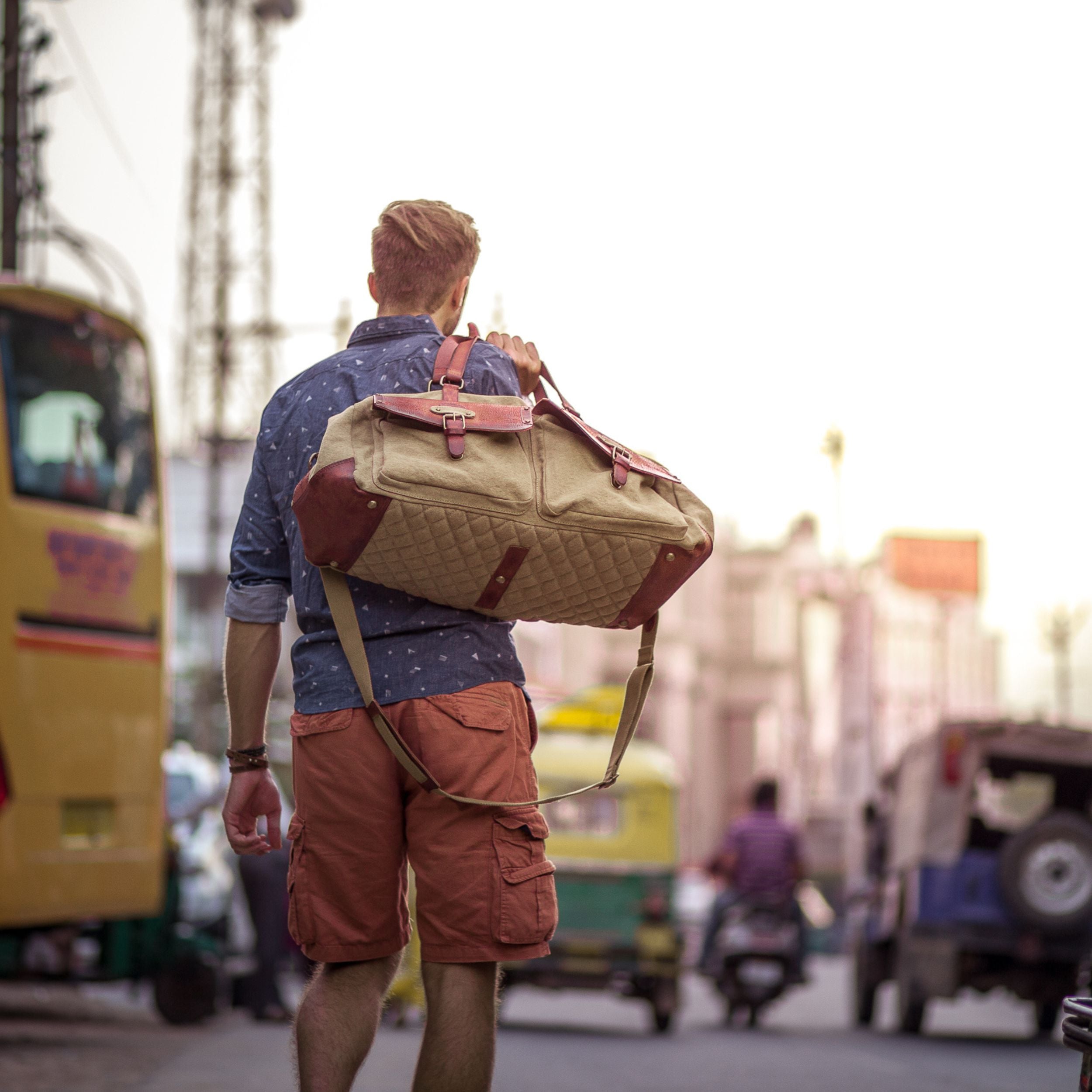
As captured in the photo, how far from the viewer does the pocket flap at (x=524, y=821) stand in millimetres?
3600

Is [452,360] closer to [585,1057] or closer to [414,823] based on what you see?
[414,823]

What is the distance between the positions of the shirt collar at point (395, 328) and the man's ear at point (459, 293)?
0.20ft

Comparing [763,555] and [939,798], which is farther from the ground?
[763,555]

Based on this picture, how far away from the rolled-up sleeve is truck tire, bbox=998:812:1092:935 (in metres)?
10.2

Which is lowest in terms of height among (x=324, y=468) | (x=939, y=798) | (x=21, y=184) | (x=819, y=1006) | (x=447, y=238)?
(x=819, y=1006)

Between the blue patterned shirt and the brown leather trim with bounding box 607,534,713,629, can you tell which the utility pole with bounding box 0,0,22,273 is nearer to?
the blue patterned shirt

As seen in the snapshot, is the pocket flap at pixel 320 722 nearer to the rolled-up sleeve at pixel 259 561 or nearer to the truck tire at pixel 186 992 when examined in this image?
the rolled-up sleeve at pixel 259 561

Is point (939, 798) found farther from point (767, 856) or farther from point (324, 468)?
point (324, 468)

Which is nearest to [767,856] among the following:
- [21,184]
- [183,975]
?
[183,975]

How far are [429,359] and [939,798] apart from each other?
11.0 metres

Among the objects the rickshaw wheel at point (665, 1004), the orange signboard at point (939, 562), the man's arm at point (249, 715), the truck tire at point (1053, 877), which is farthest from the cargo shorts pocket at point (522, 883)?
the orange signboard at point (939, 562)

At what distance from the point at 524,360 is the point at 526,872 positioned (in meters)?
0.99

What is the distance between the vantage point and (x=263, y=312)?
34.2m

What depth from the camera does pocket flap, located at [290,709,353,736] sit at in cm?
364
